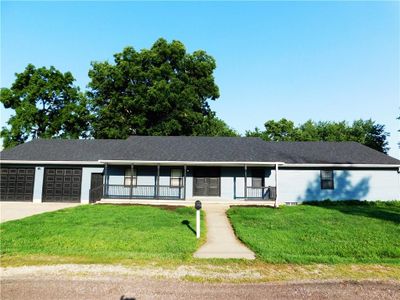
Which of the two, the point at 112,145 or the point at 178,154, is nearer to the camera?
the point at 178,154

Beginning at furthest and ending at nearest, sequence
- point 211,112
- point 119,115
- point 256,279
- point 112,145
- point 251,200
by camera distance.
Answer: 1. point 211,112
2. point 119,115
3. point 112,145
4. point 251,200
5. point 256,279

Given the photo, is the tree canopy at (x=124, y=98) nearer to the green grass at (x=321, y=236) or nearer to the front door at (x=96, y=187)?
the front door at (x=96, y=187)

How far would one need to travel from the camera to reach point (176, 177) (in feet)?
66.7

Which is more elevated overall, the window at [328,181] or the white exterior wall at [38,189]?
the window at [328,181]

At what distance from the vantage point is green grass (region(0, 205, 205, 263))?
755cm

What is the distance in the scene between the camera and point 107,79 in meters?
35.1

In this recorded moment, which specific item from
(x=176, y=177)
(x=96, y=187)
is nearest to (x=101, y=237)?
(x=176, y=177)

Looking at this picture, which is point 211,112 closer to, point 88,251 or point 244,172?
point 244,172

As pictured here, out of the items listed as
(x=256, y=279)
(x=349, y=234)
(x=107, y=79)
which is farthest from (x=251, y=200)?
(x=107, y=79)

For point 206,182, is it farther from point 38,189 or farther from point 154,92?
point 154,92

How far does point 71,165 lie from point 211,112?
20.4m

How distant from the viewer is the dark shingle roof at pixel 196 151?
65.0 feet

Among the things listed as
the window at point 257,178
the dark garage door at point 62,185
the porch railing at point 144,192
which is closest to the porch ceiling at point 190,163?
the window at point 257,178

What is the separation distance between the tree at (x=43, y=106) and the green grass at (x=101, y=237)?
24.1 metres
